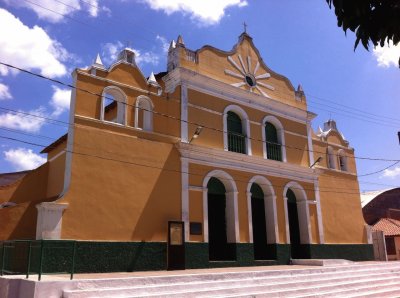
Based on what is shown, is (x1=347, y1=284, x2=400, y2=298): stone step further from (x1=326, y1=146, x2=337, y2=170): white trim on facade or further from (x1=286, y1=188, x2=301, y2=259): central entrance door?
(x1=326, y1=146, x2=337, y2=170): white trim on facade

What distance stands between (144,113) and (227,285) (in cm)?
704

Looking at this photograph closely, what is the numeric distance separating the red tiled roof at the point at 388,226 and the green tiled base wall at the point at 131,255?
677cm

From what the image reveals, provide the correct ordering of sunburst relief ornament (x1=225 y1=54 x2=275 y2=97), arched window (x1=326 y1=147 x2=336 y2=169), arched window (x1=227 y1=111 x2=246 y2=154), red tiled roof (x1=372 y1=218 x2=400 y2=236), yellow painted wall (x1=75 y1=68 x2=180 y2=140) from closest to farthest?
1. yellow painted wall (x1=75 y1=68 x2=180 y2=140)
2. arched window (x1=227 y1=111 x2=246 y2=154)
3. sunburst relief ornament (x1=225 y1=54 x2=275 y2=97)
4. arched window (x1=326 y1=147 x2=336 y2=169)
5. red tiled roof (x1=372 y1=218 x2=400 y2=236)

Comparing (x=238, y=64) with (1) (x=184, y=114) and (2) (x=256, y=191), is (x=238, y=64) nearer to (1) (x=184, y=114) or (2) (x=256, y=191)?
(1) (x=184, y=114)

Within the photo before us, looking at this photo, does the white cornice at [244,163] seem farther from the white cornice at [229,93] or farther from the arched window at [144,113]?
the white cornice at [229,93]

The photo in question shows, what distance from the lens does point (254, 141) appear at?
715 inches

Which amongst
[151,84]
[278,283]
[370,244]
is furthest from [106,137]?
[370,244]

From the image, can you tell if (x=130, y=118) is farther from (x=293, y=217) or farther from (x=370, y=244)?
(x=370, y=244)

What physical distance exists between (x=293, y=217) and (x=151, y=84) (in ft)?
31.1

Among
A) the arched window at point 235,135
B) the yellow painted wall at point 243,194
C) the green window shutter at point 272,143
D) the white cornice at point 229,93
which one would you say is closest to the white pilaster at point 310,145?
the white cornice at point 229,93

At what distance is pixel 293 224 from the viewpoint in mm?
19500

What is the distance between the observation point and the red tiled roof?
26.1 m

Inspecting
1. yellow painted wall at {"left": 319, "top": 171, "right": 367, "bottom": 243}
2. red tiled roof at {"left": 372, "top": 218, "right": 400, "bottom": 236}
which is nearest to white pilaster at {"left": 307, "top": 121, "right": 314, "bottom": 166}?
yellow painted wall at {"left": 319, "top": 171, "right": 367, "bottom": 243}

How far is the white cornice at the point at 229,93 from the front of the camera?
16328mm
